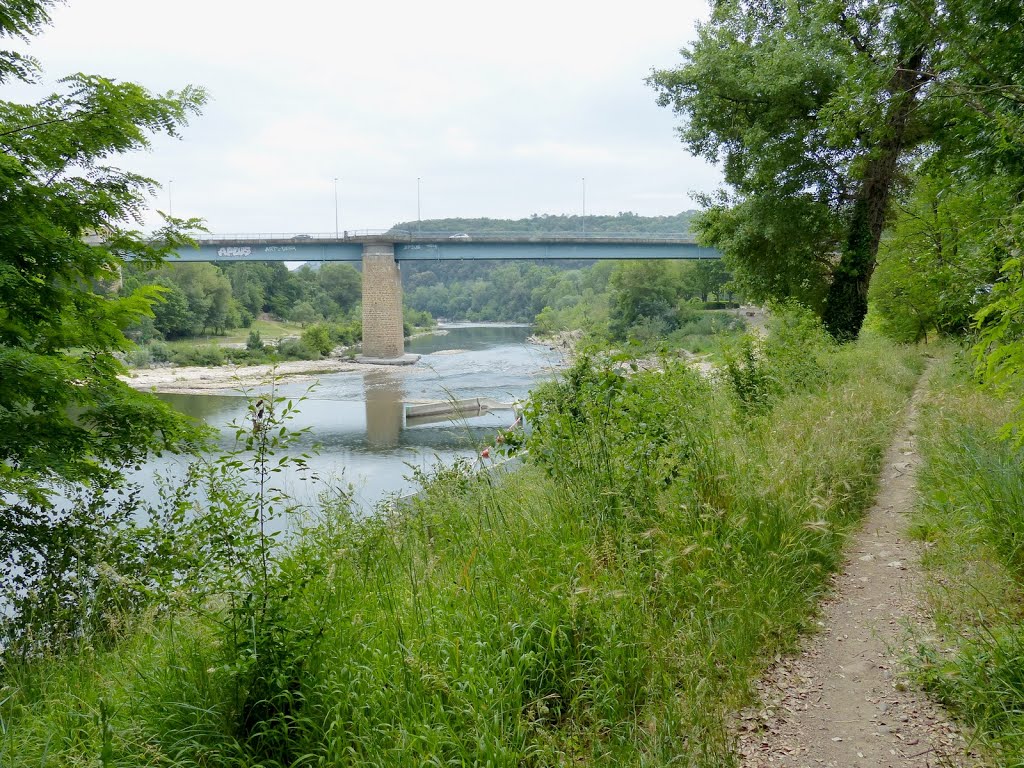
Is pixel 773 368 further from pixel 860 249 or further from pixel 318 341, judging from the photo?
pixel 318 341

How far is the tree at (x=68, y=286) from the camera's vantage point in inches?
186

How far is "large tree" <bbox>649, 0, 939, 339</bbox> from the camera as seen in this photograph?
15.0 meters

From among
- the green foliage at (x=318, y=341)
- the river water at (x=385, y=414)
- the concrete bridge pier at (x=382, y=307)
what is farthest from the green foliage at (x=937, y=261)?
the green foliage at (x=318, y=341)

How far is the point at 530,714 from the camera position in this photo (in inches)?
100

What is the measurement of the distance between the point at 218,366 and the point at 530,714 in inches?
2015

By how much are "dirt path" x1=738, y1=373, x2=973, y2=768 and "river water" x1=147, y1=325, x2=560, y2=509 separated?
2698mm

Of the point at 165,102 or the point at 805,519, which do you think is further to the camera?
the point at 165,102

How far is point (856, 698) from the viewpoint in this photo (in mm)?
2973

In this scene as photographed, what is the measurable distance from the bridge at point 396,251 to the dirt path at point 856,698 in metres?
45.1

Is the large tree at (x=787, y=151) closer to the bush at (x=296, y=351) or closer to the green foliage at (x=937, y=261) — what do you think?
the green foliage at (x=937, y=261)

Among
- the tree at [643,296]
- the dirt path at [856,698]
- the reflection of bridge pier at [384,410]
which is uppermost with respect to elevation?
the tree at [643,296]

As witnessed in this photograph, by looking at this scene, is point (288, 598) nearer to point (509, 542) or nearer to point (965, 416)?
point (509, 542)

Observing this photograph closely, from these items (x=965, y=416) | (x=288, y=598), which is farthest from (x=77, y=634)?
(x=965, y=416)

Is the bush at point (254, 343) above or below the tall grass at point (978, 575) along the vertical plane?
below
